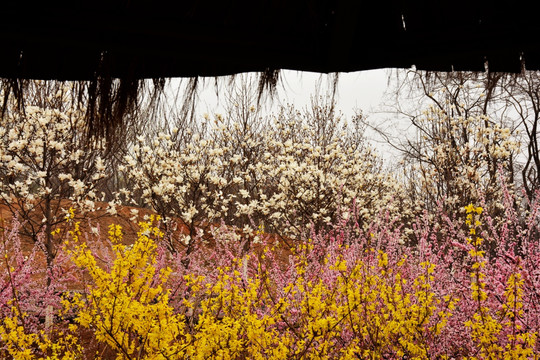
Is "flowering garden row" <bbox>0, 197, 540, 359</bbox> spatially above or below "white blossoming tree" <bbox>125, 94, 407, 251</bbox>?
below

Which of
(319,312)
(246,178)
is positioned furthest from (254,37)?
(246,178)

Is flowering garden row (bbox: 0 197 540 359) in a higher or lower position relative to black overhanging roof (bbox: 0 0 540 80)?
lower

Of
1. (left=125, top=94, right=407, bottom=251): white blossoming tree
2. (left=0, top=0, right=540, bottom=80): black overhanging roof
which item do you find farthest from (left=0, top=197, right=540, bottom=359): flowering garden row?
(left=125, top=94, right=407, bottom=251): white blossoming tree

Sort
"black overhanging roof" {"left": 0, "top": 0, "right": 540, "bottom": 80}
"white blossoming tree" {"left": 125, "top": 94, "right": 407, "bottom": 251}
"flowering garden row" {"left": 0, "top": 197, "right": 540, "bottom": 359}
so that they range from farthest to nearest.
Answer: "white blossoming tree" {"left": 125, "top": 94, "right": 407, "bottom": 251} → "flowering garden row" {"left": 0, "top": 197, "right": 540, "bottom": 359} → "black overhanging roof" {"left": 0, "top": 0, "right": 540, "bottom": 80}

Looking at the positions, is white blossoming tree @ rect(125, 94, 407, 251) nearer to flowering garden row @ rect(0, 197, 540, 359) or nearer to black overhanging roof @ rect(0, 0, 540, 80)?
flowering garden row @ rect(0, 197, 540, 359)

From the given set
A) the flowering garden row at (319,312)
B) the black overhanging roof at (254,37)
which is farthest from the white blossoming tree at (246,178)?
the black overhanging roof at (254,37)

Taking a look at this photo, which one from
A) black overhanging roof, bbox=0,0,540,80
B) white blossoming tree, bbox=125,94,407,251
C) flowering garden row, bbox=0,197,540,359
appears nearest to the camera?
black overhanging roof, bbox=0,0,540,80

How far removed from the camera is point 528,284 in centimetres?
302

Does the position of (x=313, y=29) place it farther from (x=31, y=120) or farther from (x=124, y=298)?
(x=31, y=120)

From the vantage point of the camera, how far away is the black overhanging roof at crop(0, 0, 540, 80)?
1467 mm

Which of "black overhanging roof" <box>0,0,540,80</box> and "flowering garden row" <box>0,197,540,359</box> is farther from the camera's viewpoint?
"flowering garden row" <box>0,197,540,359</box>

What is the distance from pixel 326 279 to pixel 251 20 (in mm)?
2547

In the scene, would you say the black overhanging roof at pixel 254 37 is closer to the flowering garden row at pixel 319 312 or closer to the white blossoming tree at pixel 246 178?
the flowering garden row at pixel 319 312

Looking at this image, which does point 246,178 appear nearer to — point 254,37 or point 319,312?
point 319,312
